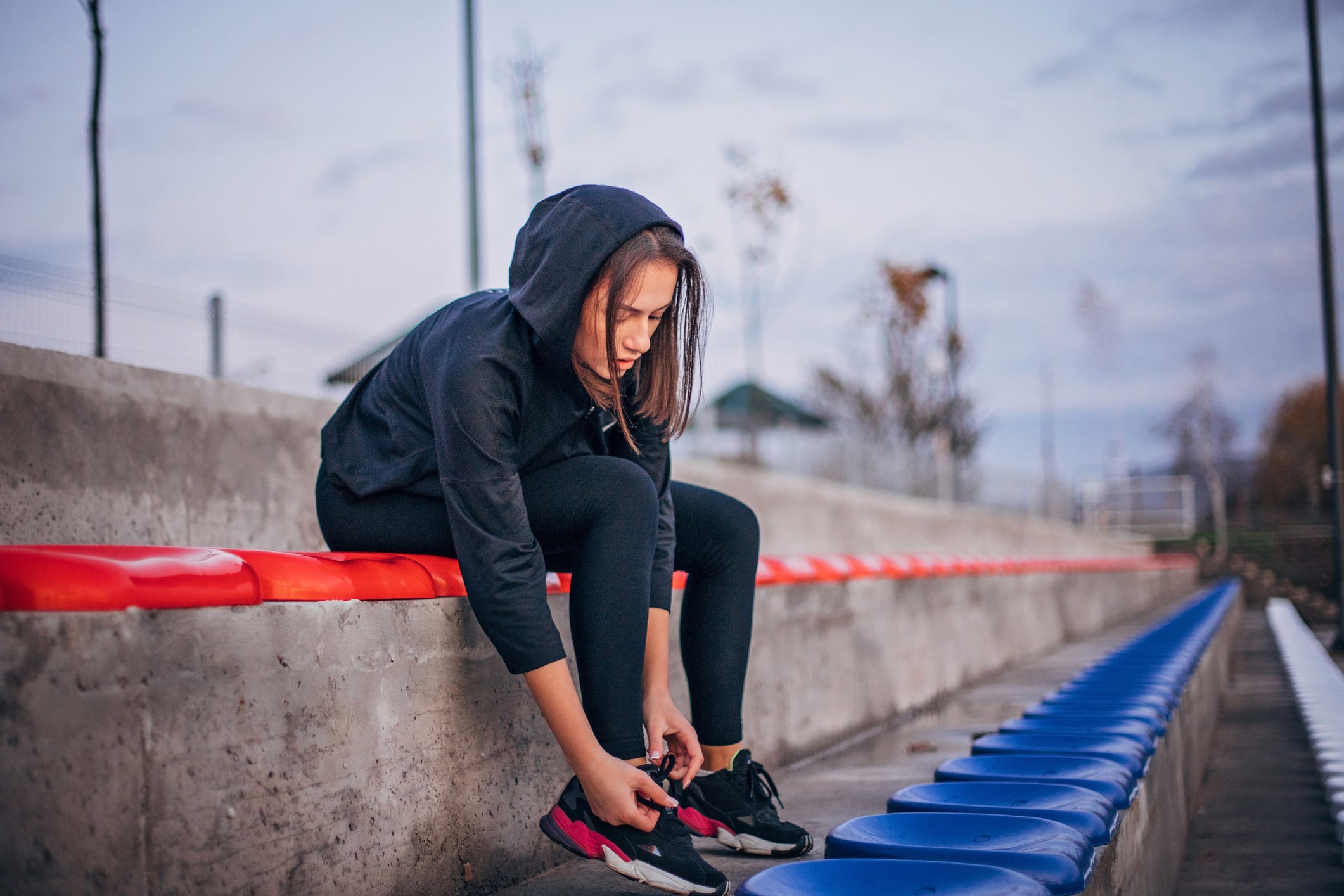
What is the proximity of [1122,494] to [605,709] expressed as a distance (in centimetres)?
Answer: 4584

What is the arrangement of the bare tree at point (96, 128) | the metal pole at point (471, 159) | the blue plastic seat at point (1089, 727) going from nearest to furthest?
1. the blue plastic seat at point (1089, 727)
2. the bare tree at point (96, 128)
3. the metal pole at point (471, 159)

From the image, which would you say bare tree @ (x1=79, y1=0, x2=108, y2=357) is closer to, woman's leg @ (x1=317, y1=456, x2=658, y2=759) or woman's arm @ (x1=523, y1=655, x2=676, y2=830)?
woman's leg @ (x1=317, y1=456, x2=658, y2=759)

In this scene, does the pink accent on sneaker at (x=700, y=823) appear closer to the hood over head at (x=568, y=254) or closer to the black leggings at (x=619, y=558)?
the black leggings at (x=619, y=558)

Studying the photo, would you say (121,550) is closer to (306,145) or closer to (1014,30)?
(306,145)

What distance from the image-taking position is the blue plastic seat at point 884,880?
1.43m

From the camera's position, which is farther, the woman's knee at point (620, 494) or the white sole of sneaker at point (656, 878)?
the woman's knee at point (620, 494)

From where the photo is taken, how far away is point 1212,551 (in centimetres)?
4141

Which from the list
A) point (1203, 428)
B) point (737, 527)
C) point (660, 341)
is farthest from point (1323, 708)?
point (1203, 428)

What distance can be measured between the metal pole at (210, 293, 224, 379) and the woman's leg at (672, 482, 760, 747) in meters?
3.55

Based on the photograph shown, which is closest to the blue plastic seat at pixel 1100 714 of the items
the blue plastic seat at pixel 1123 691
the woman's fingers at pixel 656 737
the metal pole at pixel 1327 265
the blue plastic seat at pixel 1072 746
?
the blue plastic seat at pixel 1123 691

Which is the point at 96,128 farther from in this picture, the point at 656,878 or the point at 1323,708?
the point at 1323,708

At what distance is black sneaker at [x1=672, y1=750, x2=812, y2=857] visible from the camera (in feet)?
7.32

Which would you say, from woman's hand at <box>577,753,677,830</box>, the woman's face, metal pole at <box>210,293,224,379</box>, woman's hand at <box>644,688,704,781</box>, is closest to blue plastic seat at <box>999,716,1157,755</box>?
woman's hand at <box>644,688,704,781</box>

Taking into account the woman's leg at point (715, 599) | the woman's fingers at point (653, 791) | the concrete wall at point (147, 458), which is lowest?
the woman's fingers at point (653, 791)
